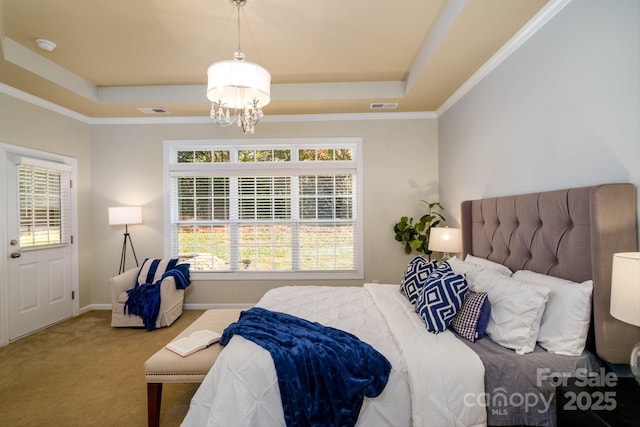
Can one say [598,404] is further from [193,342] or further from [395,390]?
[193,342]

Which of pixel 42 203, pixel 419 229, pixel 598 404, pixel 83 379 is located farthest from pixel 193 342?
pixel 42 203

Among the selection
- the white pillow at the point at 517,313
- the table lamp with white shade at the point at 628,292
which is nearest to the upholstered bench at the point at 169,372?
the white pillow at the point at 517,313

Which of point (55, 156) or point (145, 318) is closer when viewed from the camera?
point (145, 318)

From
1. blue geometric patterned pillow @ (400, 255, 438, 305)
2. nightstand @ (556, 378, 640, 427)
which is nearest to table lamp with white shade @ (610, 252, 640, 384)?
nightstand @ (556, 378, 640, 427)

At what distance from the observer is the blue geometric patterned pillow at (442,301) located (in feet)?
5.83

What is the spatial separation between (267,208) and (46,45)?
2.63 meters

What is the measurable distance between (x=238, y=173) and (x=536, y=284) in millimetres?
3422

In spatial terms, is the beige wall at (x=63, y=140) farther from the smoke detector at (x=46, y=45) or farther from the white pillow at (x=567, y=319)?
the white pillow at (x=567, y=319)

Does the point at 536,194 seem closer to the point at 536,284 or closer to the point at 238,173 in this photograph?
the point at 536,284

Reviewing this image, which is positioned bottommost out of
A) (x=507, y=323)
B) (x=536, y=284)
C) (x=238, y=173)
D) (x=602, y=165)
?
(x=507, y=323)

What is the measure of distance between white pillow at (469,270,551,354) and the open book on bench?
175cm

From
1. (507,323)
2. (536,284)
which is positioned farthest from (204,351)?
(536,284)

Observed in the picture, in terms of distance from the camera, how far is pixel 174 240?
13.3 feet

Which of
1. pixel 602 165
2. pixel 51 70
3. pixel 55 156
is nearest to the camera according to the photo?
pixel 602 165
